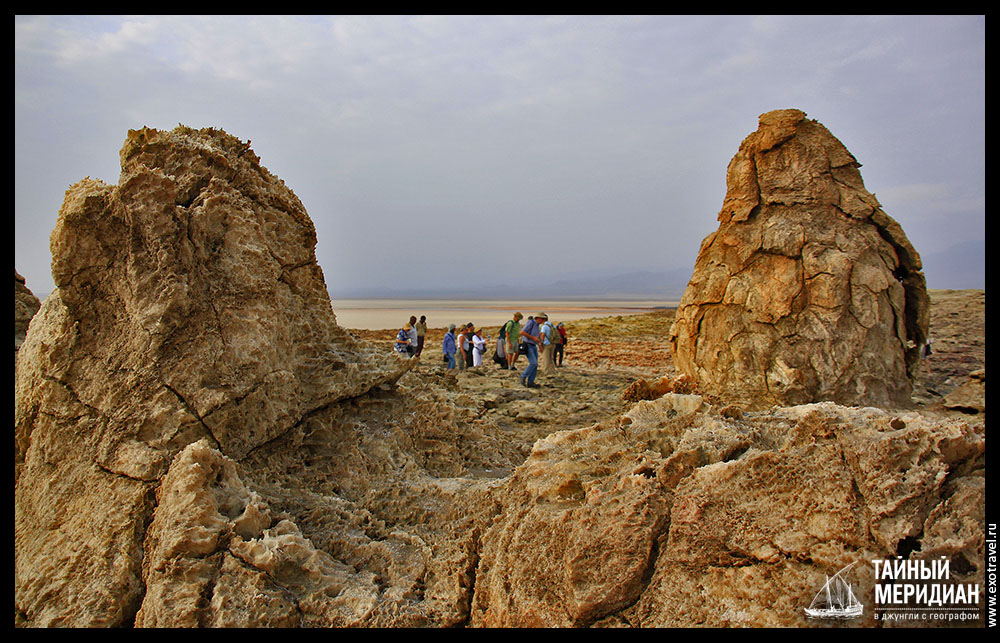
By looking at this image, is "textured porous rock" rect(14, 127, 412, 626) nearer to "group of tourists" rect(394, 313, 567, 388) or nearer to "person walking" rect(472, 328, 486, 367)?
"group of tourists" rect(394, 313, 567, 388)

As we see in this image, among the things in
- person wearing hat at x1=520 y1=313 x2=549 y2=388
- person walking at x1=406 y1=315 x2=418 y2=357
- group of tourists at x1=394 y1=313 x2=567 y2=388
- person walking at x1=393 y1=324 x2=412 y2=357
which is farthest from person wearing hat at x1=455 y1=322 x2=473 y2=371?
person wearing hat at x1=520 y1=313 x2=549 y2=388

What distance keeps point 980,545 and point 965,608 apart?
0.19m

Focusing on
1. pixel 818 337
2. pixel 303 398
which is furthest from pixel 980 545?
pixel 818 337

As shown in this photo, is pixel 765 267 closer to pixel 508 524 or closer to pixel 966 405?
pixel 966 405

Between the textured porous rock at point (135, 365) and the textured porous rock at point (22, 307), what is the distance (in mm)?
3916

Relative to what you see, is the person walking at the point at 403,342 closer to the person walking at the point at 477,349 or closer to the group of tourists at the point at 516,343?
the group of tourists at the point at 516,343

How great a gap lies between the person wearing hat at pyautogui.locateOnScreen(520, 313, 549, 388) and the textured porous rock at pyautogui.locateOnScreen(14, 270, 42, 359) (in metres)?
6.69

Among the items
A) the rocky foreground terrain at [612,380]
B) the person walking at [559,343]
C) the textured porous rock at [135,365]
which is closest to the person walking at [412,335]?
the rocky foreground terrain at [612,380]

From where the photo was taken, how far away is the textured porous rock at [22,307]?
20.3 ft

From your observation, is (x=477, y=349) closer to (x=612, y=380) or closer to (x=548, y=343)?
(x=548, y=343)

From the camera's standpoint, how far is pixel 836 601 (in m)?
1.77

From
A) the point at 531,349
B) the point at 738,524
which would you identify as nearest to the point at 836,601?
the point at 738,524

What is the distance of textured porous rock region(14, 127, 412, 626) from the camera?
2.50m

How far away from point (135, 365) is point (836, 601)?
9.97ft
